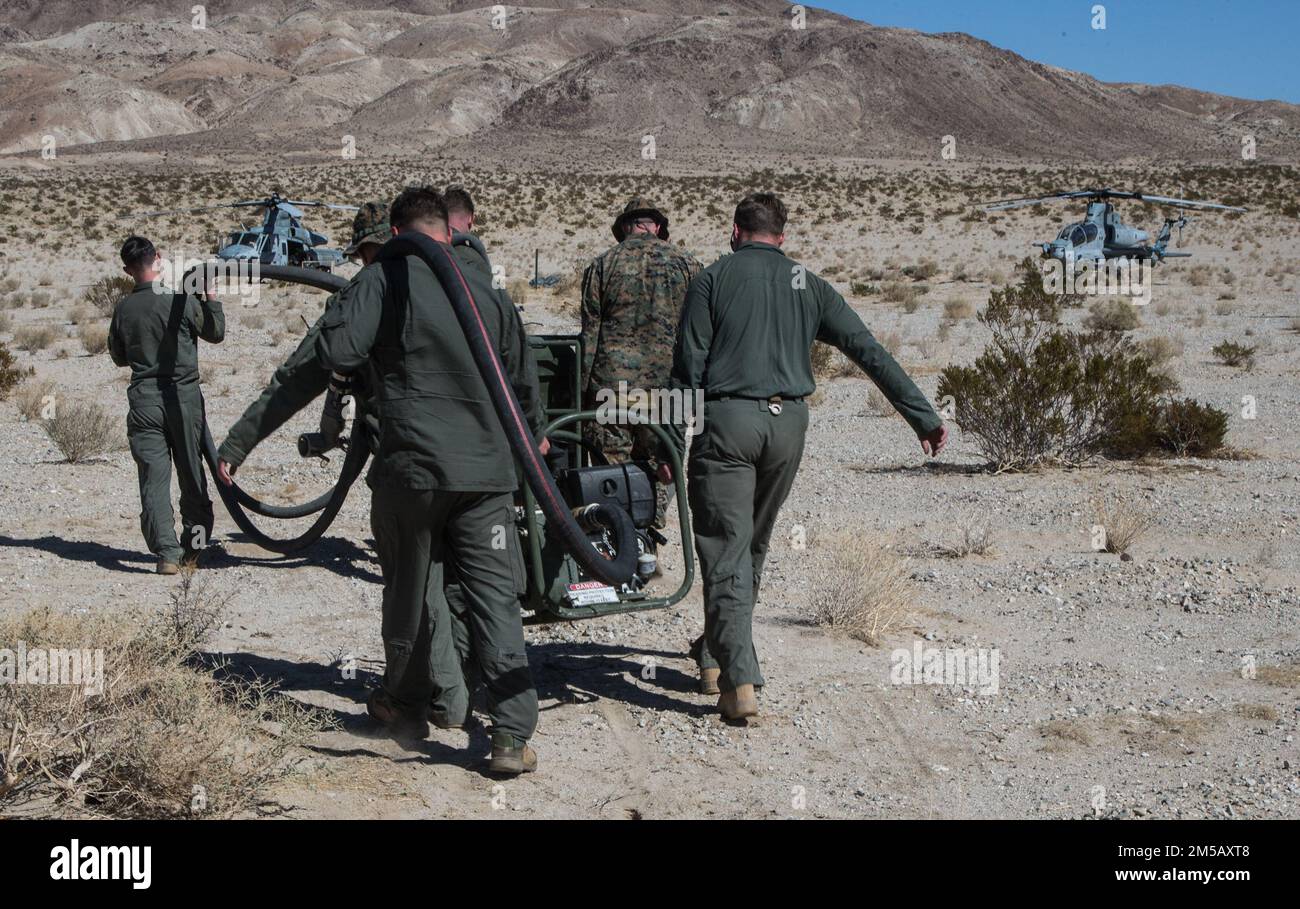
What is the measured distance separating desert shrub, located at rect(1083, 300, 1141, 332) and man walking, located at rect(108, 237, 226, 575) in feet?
49.0

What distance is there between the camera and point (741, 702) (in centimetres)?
529

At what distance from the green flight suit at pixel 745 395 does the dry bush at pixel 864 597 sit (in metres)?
1.51

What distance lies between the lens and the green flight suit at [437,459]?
445cm

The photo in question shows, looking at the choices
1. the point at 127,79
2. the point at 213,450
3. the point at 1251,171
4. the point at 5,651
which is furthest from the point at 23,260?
the point at 127,79

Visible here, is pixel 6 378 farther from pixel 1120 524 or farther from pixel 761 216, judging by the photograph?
pixel 761 216

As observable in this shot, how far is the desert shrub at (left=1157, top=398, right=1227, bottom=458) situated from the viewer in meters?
11.4

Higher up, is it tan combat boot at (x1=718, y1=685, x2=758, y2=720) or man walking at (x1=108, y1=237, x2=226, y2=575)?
man walking at (x1=108, y1=237, x2=226, y2=575)

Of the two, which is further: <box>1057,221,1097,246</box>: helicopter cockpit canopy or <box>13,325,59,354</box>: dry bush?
<box>1057,221,1097,246</box>: helicopter cockpit canopy

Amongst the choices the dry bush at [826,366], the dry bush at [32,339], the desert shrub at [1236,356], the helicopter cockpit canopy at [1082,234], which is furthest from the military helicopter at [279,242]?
the desert shrub at [1236,356]

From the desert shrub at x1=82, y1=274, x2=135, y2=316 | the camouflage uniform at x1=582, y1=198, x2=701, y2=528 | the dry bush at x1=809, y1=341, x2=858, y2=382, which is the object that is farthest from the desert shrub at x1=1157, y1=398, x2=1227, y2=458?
the desert shrub at x1=82, y1=274, x2=135, y2=316

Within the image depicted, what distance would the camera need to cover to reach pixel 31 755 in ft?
13.3

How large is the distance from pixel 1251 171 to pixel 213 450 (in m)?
68.5

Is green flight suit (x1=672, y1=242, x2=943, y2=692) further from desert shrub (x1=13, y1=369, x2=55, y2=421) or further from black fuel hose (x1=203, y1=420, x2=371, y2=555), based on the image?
desert shrub (x1=13, y1=369, x2=55, y2=421)

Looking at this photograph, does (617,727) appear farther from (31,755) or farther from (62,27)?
(62,27)
